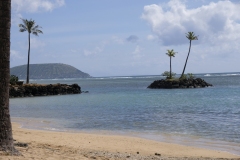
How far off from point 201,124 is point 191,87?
57805 millimetres

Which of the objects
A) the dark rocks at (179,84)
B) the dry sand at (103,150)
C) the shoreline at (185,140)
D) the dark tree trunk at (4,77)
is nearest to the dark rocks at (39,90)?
the dark rocks at (179,84)

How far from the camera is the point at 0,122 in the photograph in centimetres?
836

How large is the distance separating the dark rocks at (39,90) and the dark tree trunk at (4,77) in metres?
44.7

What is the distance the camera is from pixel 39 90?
56.3 m

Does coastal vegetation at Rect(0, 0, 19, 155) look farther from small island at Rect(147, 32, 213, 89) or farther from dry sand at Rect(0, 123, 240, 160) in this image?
small island at Rect(147, 32, 213, 89)

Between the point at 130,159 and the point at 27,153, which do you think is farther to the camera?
the point at 130,159

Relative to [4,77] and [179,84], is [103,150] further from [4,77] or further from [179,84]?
[179,84]

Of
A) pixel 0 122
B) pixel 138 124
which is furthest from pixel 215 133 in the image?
pixel 0 122

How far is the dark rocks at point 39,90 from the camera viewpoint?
52075 mm

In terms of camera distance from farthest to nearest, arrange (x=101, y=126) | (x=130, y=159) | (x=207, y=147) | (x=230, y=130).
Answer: (x=101, y=126) → (x=230, y=130) → (x=207, y=147) → (x=130, y=159)

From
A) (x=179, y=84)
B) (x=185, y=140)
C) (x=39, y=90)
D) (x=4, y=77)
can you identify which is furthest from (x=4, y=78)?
(x=179, y=84)

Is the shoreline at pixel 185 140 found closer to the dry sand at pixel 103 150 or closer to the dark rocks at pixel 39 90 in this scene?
the dry sand at pixel 103 150

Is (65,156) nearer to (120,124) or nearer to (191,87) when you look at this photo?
(120,124)

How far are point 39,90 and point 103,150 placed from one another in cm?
4662
